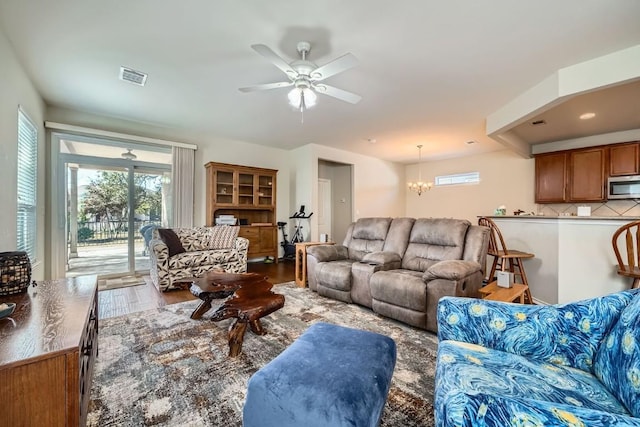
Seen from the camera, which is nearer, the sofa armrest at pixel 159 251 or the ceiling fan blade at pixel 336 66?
the ceiling fan blade at pixel 336 66

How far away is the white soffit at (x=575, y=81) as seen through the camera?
2535 millimetres

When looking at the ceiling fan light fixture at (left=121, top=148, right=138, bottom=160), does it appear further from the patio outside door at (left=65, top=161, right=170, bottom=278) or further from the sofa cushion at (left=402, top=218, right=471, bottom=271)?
the sofa cushion at (left=402, top=218, right=471, bottom=271)

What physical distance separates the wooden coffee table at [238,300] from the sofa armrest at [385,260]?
1223 millimetres

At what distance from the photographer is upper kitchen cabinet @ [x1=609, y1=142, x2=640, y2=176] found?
455 cm

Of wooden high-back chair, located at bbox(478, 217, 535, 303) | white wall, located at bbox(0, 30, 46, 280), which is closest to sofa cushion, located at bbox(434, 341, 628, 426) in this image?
wooden high-back chair, located at bbox(478, 217, 535, 303)

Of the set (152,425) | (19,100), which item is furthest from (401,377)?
(19,100)

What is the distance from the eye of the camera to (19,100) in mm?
2844

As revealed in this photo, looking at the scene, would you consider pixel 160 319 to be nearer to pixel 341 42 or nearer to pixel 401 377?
pixel 401 377

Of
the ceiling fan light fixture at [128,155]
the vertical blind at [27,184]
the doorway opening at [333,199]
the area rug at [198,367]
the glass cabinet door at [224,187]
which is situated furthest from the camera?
the doorway opening at [333,199]

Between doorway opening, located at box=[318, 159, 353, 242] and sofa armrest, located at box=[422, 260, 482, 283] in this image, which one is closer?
sofa armrest, located at box=[422, 260, 482, 283]

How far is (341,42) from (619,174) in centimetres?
560

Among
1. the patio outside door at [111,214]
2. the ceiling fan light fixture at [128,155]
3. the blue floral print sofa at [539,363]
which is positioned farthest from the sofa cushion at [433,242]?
the ceiling fan light fixture at [128,155]

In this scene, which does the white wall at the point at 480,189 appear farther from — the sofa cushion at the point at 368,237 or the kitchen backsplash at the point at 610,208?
the sofa cushion at the point at 368,237

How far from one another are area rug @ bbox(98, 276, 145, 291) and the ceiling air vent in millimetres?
2845
